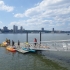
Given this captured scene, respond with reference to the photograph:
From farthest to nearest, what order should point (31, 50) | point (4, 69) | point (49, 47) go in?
point (31, 50) → point (49, 47) → point (4, 69)

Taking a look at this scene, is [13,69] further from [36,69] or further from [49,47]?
[49,47]

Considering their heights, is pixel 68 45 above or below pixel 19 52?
above

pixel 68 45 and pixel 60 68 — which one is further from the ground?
pixel 68 45

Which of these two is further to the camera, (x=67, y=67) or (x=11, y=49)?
(x=11, y=49)

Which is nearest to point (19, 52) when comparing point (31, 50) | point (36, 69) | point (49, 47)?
point (31, 50)

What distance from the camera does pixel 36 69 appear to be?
18094mm

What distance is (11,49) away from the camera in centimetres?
3047

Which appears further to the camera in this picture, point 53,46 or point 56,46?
point 53,46

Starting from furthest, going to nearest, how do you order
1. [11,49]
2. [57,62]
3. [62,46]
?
[11,49], [62,46], [57,62]

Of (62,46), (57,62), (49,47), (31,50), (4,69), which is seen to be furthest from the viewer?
(31,50)

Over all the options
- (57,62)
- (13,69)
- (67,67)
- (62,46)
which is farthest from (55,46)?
(13,69)

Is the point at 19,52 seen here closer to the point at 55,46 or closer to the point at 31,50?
the point at 31,50

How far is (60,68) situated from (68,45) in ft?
14.7

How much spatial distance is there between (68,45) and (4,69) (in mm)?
9415
